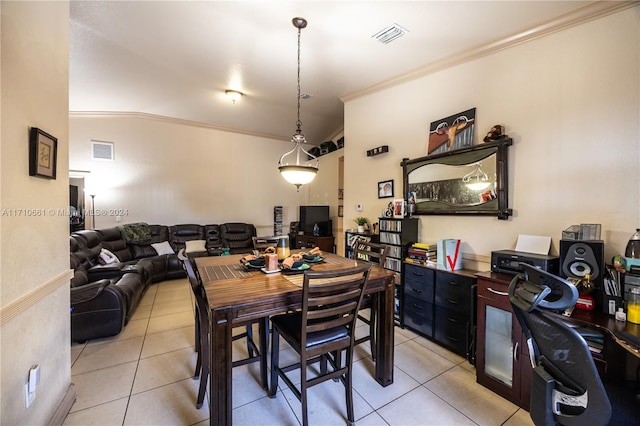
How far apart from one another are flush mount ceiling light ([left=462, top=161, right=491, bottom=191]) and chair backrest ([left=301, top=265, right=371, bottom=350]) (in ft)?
6.02

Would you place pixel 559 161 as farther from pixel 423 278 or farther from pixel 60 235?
pixel 60 235

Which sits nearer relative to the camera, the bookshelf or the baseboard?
the baseboard

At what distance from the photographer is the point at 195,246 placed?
203 inches

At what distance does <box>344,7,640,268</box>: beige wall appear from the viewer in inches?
73.6

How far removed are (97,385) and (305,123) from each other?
506 cm

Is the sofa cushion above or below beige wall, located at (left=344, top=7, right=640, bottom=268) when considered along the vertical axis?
below

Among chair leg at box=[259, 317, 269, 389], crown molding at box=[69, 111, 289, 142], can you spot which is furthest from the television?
chair leg at box=[259, 317, 269, 389]

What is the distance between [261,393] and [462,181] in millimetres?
2745

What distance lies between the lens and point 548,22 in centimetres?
219

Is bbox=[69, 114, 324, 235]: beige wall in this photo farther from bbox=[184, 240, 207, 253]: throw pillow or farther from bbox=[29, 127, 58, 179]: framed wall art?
bbox=[29, 127, 58, 179]: framed wall art

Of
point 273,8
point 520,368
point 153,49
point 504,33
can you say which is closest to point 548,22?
point 504,33

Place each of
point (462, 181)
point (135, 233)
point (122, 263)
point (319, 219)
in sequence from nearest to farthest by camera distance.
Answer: point (462, 181)
point (122, 263)
point (135, 233)
point (319, 219)

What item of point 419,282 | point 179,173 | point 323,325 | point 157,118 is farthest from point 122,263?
point 419,282

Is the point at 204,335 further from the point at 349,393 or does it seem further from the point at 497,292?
the point at 497,292
